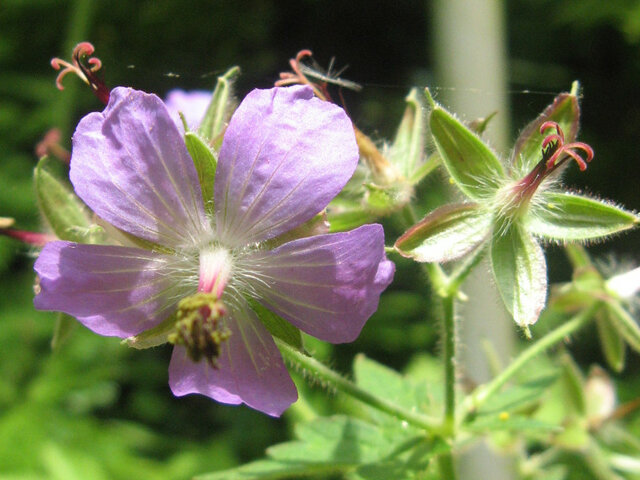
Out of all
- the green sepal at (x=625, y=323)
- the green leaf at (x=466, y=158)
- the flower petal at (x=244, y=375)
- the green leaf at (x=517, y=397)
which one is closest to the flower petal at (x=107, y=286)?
the flower petal at (x=244, y=375)

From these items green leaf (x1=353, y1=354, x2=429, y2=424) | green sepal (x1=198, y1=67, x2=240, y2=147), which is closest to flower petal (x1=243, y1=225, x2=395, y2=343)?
green sepal (x1=198, y1=67, x2=240, y2=147)

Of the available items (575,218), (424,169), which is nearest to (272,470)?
(424,169)

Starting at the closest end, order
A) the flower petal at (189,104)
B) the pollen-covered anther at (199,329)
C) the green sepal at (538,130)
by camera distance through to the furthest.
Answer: the pollen-covered anther at (199,329), the green sepal at (538,130), the flower petal at (189,104)

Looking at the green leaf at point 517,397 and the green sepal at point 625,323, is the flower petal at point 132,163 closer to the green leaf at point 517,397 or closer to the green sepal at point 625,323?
the green leaf at point 517,397

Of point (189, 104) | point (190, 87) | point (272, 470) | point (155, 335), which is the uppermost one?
point (190, 87)

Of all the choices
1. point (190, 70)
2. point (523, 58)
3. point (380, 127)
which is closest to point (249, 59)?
point (190, 70)

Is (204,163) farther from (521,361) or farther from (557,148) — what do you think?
(521,361)
